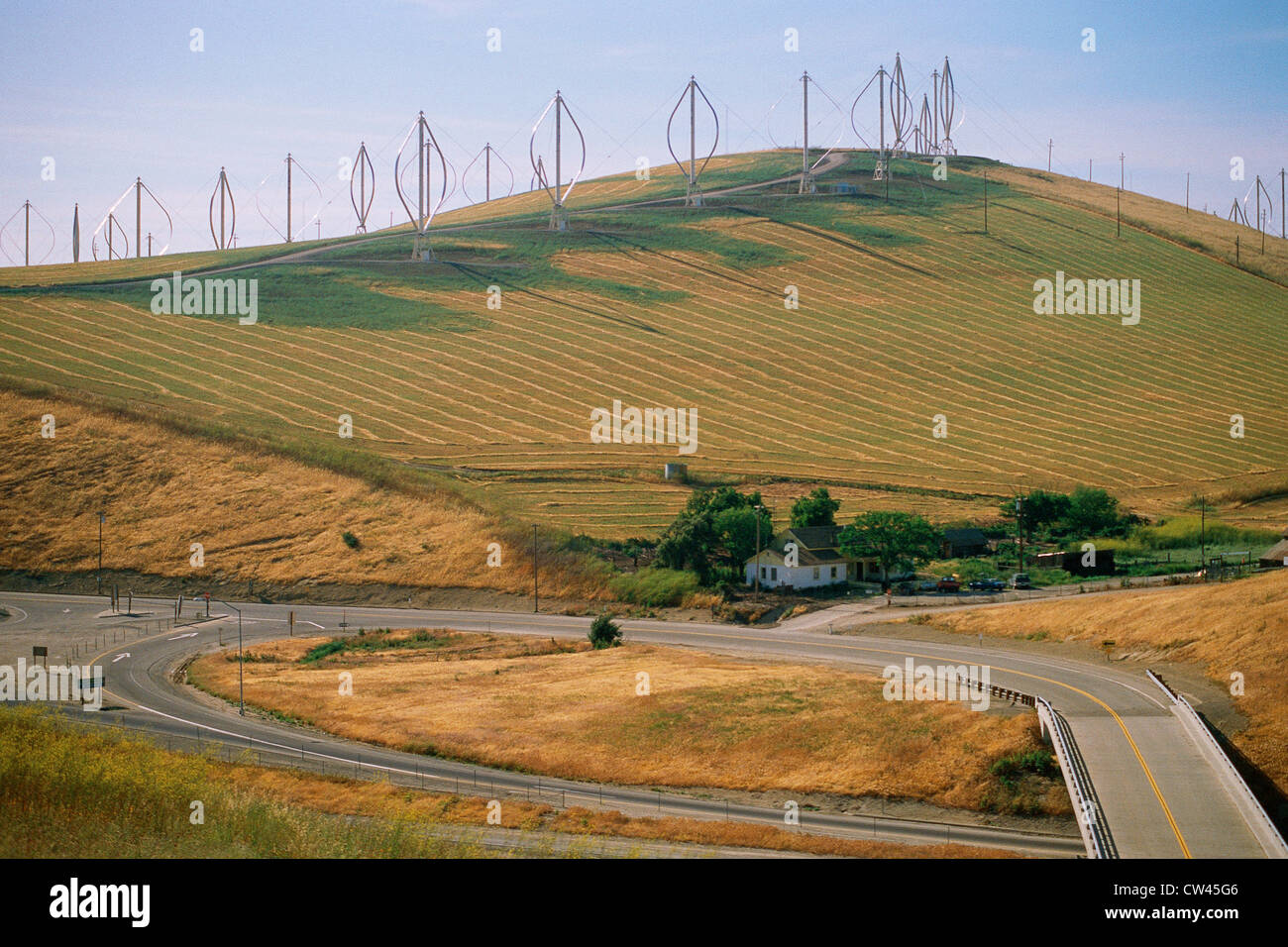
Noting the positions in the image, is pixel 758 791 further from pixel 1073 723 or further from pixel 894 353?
pixel 894 353

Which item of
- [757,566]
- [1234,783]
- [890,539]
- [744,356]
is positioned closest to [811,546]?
[757,566]

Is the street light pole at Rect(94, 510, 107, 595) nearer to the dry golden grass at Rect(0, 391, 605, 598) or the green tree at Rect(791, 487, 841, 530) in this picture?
the dry golden grass at Rect(0, 391, 605, 598)

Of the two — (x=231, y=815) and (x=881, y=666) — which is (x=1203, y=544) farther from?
(x=231, y=815)

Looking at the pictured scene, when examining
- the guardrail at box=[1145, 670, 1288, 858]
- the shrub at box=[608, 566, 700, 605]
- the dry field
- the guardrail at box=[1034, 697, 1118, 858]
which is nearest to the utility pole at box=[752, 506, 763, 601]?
the shrub at box=[608, 566, 700, 605]

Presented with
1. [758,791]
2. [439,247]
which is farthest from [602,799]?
[439,247]

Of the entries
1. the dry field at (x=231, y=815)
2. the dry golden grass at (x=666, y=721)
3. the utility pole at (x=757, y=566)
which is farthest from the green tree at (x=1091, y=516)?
the dry field at (x=231, y=815)
